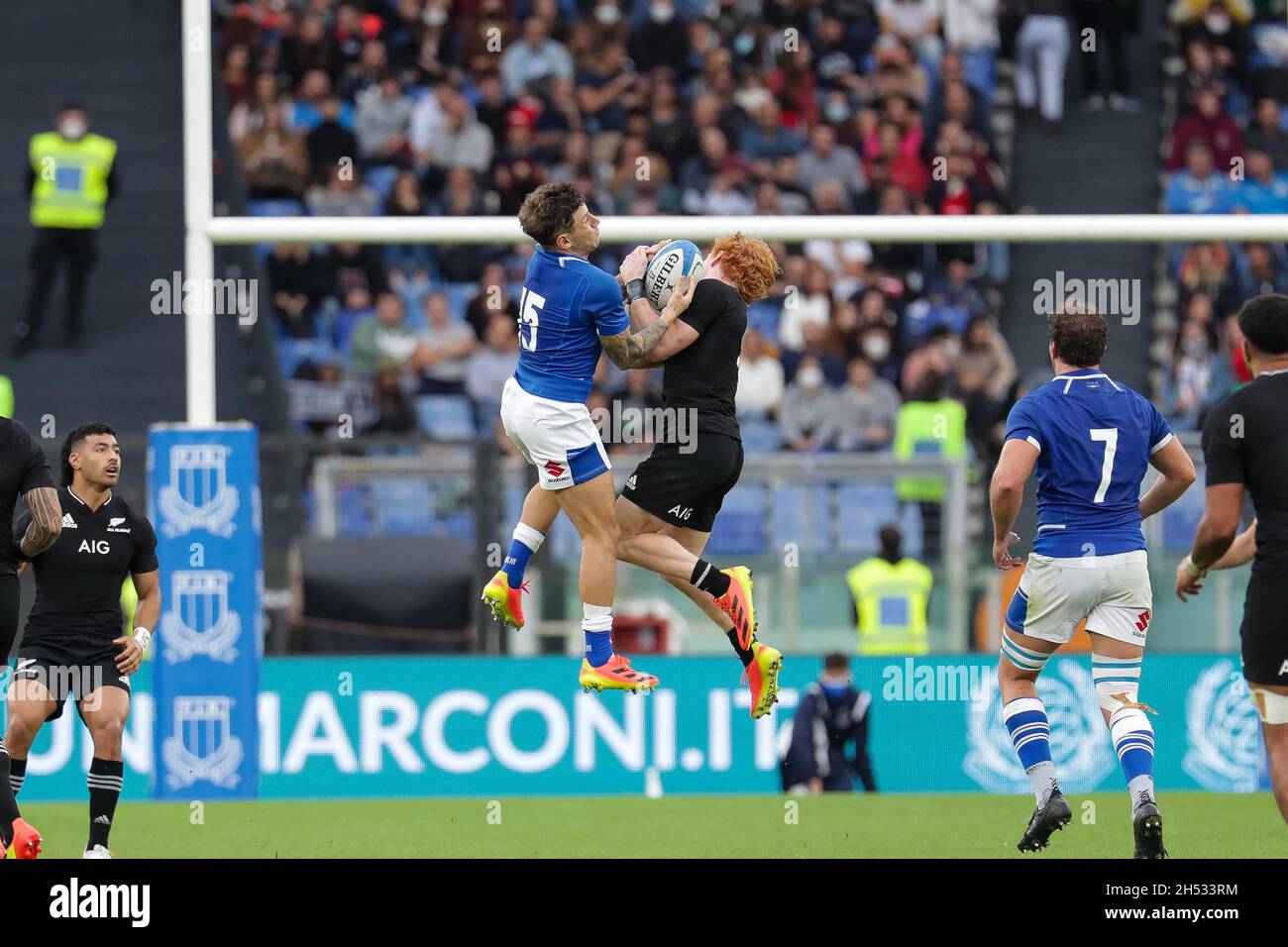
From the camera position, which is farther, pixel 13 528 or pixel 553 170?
pixel 553 170

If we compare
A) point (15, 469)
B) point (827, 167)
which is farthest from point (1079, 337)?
point (827, 167)

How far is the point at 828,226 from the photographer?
12273 millimetres

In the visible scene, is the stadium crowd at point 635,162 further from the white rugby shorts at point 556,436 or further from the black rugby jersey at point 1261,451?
the black rugby jersey at point 1261,451

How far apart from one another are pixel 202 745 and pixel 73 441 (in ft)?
11.8

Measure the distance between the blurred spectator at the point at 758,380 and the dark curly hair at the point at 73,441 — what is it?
24.9 ft

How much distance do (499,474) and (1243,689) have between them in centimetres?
539

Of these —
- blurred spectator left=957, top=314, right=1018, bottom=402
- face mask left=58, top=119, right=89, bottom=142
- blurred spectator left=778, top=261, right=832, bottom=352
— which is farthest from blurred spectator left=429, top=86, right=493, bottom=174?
blurred spectator left=957, top=314, right=1018, bottom=402

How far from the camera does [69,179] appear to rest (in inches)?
730

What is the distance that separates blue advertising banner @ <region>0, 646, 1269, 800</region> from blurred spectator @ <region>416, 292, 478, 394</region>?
352 cm

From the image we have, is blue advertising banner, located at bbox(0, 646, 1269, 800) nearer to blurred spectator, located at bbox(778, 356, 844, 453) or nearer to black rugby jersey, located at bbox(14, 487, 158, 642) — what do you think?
blurred spectator, located at bbox(778, 356, 844, 453)

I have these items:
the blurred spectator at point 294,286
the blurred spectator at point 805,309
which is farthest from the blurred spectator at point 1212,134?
the blurred spectator at point 294,286

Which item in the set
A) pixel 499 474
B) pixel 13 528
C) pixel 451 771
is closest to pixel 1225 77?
pixel 499 474

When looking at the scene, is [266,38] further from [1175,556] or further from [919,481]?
[1175,556]

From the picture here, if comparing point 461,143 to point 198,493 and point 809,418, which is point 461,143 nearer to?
point 809,418
